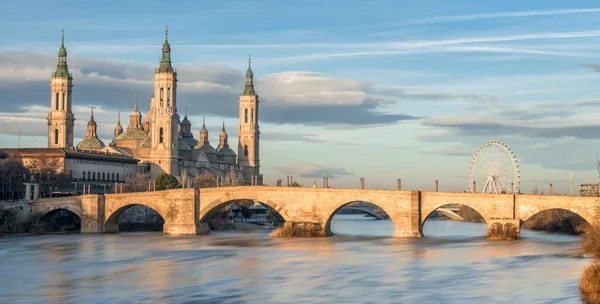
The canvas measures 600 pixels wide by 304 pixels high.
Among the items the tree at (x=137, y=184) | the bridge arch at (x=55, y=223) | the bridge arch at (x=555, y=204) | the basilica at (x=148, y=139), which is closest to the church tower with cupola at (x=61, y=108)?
the basilica at (x=148, y=139)

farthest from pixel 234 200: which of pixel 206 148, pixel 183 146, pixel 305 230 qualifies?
pixel 206 148

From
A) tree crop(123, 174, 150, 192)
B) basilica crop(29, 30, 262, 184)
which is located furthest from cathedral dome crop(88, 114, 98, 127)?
tree crop(123, 174, 150, 192)

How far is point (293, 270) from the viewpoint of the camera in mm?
56625

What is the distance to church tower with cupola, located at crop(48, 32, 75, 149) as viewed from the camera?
150 meters

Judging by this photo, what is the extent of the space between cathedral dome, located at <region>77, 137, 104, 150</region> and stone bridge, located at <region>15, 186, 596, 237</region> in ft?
226

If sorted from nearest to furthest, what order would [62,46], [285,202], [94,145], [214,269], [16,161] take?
[214,269], [285,202], [16,161], [62,46], [94,145]

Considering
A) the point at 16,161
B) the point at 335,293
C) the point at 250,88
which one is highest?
the point at 250,88

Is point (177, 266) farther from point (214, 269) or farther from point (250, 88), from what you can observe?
point (250, 88)

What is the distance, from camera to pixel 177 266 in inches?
2352

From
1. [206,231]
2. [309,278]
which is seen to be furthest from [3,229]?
[309,278]

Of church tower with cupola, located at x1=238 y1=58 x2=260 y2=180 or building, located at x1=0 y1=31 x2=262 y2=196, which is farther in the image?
church tower with cupola, located at x1=238 y1=58 x2=260 y2=180

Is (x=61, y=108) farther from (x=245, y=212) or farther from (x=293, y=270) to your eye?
(x=293, y=270)

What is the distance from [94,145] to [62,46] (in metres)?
18.1

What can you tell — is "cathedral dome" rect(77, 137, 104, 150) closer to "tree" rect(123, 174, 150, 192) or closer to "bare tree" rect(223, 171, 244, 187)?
"bare tree" rect(223, 171, 244, 187)
